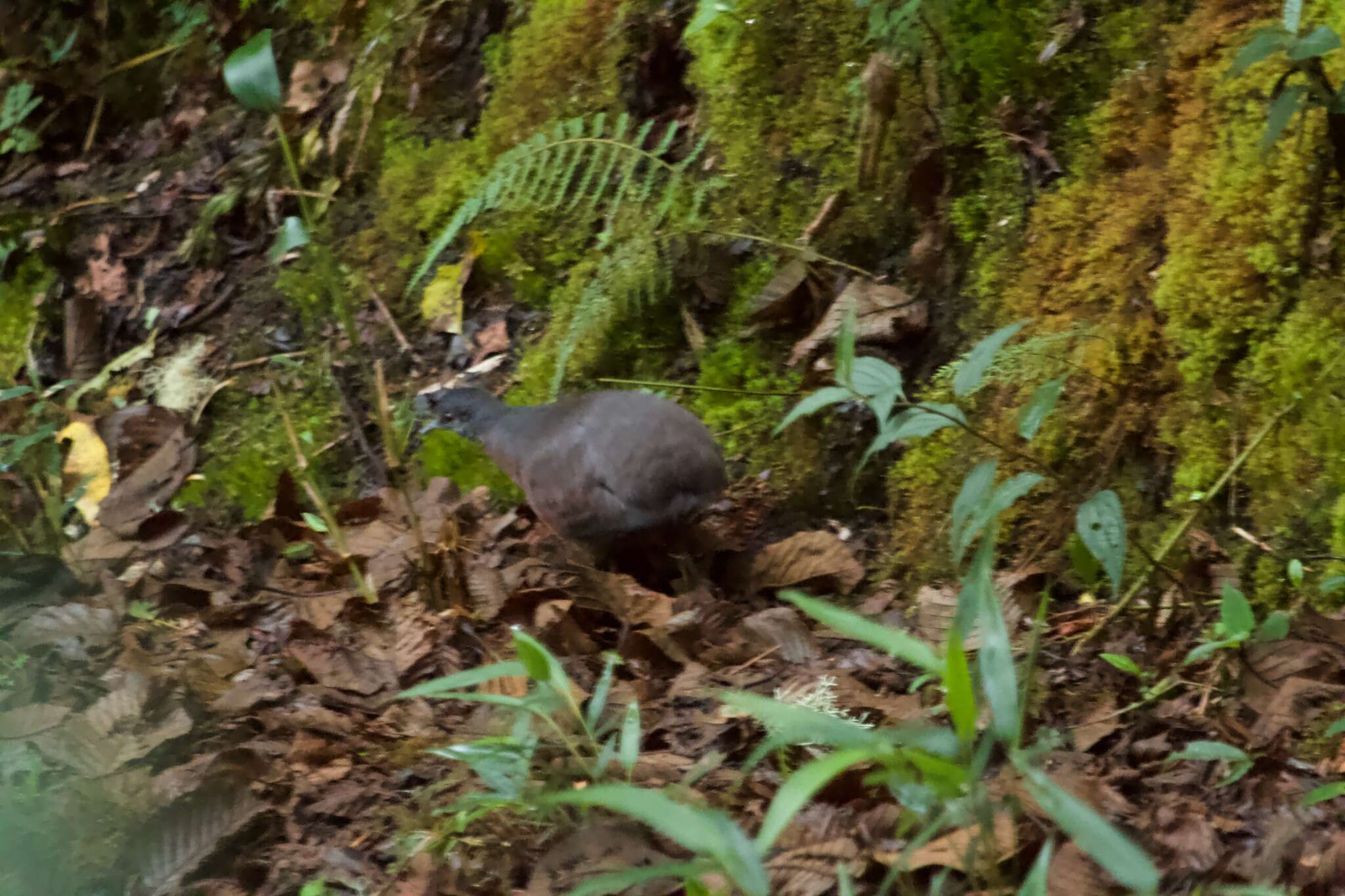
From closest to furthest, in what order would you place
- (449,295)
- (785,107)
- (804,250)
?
(804,250)
(785,107)
(449,295)

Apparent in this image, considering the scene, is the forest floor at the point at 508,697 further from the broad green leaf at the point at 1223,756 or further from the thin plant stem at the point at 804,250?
the thin plant stem at the point at 804,250

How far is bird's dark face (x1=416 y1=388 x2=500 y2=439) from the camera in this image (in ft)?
12.9

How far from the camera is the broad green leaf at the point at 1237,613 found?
2.01 metres

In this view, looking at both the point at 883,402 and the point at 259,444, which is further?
the point at 259,444

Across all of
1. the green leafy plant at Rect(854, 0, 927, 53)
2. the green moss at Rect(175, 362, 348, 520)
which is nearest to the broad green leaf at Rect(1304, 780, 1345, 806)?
the green leafy plant at Rect(854, 0, 927, 53)

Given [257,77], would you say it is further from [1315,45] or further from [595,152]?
[1315,45]

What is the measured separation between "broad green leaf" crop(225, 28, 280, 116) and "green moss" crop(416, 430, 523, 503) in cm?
199

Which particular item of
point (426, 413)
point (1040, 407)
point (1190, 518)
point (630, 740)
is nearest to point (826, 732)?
point (630, 740)

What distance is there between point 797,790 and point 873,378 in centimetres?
93

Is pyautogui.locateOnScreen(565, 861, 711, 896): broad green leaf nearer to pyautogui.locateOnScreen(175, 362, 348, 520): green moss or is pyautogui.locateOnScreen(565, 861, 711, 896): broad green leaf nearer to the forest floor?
the forest floor

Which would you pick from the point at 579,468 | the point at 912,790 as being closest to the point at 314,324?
the point at 579,468

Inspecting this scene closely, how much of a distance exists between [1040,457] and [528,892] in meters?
1.81

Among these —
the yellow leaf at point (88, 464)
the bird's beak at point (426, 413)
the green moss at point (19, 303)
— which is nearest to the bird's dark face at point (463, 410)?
the bird's beak at point (426, 413)

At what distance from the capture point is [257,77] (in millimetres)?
2432
